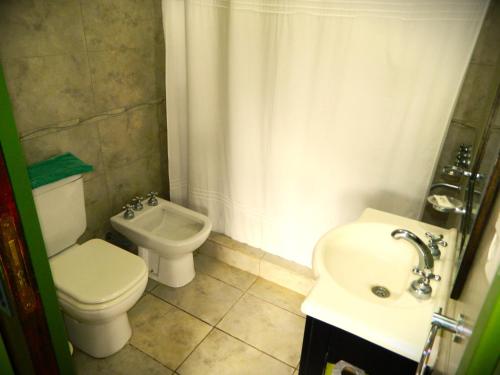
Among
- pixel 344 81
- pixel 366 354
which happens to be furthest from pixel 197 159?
pixel 366 354

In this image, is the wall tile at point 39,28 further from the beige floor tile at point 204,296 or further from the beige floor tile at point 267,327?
the beige floor tile at point 267,327

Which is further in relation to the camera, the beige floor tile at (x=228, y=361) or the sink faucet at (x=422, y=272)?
the beige floor tile at (x=228, y=361)

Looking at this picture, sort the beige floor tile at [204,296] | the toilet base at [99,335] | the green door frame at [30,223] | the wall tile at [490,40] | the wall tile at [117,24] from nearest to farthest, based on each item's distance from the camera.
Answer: the green door frame at [30,223]
the wall tile at [490,40]
the toilet base at [99,335]
the wall tile at [117,24]
the beige floor tile at [204,296]

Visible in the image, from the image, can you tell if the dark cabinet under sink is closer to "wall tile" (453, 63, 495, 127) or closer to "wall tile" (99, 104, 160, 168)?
"wall tile" (453, 63, 495, 127)

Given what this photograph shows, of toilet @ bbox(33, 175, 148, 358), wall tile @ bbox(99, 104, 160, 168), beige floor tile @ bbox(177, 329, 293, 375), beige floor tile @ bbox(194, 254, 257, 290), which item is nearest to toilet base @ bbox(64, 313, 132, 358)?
toilet @ bbox(33, 175, 148, 358)

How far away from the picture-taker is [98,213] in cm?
215

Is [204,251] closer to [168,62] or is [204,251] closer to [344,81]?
[168,62]

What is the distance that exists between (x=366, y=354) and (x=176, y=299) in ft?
4.52

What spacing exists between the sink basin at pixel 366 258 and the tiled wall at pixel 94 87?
1413 mm

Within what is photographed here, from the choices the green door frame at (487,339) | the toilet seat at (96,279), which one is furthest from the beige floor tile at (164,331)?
the green door frame at (487,339)

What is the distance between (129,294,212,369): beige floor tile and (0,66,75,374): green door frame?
0.55 meters

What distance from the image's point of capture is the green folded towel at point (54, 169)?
1.55 metres

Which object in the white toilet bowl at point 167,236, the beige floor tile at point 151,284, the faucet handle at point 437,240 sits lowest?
the beige floor tile at point 151,284

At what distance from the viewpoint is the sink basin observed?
46.7 inches
